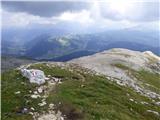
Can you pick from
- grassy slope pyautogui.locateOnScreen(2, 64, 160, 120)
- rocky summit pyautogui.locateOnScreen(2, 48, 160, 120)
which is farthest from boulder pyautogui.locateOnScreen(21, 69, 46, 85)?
grassy slope pyautogui.locateOnScreen(2, 64, 160, 120)

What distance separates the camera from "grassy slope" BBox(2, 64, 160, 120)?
51.2 meters

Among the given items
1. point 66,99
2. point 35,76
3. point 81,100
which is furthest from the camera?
point 35,76

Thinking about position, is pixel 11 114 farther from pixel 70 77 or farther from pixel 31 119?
pixel 70 77

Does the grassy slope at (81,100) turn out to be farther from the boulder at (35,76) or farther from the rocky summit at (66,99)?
the boulder at (35,76)

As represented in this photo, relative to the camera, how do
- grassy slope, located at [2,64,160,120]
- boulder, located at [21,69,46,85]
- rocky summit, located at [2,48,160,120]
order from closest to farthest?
rocky summit, located at [2,48,160,120] → grassy slope, located at [2,64,160,120] → boulder, located at [21,69,46,85]

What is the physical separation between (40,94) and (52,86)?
4.93 meters

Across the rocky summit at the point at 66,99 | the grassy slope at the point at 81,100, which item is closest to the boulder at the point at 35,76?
the rocky summit at the point at 66,99

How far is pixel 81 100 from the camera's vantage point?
55.9 meters

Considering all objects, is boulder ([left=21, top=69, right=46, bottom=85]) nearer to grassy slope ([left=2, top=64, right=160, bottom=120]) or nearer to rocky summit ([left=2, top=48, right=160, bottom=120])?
rocky summit ([left=2, top=48, right=160, bottom=120])

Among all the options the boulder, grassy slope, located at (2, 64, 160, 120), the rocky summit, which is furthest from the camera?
the boulder

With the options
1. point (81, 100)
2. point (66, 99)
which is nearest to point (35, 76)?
point (66, 99)

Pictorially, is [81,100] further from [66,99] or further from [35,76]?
[35,76]

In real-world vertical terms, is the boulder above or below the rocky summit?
above

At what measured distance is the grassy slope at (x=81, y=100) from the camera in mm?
51188
